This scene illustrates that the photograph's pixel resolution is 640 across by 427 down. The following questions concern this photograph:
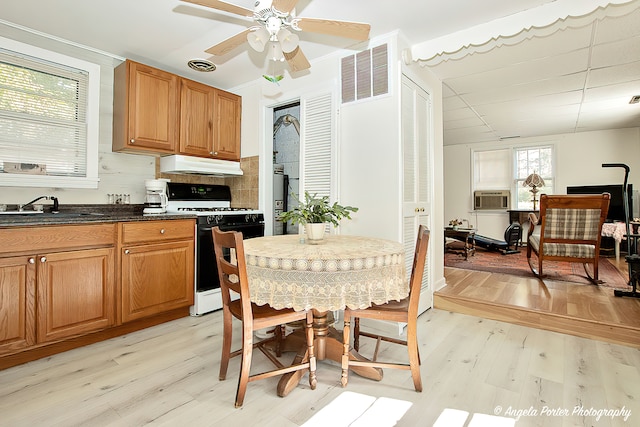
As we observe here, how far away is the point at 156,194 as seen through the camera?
10.5 feet

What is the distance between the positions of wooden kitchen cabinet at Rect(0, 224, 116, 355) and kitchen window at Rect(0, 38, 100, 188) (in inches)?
33.9

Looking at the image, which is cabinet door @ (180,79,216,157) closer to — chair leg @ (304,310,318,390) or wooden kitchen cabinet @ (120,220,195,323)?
wooden kitchen cabinet @ (120,220,195,323)

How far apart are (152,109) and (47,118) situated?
0.83m

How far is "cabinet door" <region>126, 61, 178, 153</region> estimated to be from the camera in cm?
295

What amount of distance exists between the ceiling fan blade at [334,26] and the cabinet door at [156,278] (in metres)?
2.09

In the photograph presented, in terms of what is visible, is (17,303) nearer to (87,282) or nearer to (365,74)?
(87,282)

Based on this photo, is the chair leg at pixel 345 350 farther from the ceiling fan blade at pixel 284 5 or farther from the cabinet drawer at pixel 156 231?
the cabinet drawer at pixel 156 231

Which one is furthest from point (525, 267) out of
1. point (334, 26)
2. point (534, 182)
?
point (334, 26)

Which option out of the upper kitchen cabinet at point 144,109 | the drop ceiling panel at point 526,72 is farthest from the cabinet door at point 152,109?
the drop ceiling panel at point 526,72

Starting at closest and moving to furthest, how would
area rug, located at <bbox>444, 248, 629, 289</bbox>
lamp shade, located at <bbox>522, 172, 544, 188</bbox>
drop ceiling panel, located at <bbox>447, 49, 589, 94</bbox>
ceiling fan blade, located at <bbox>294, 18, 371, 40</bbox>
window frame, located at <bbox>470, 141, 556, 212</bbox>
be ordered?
ceiling fan blade, located at <bbox>294, 18, 371, 40</bbox>
drop ceiling panel, located at <bbox>447, 49, 589, 94</bbox>
area rug, located at <bbox>444, 248, 629, 289</bbox>
lamp shade, located at <bbox>522, 172, 544, 188</bbox>
window frame, located at <bbox>470, 141, 556, 212</bbox>

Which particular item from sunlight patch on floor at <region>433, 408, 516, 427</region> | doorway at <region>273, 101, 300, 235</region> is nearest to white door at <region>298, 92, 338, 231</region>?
doorway at <region>273, 101, 300, 235</region>

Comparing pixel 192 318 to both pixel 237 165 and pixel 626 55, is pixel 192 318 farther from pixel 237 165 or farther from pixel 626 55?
pixel 626 55

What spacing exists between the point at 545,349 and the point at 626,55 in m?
2.85

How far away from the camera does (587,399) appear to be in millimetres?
1690
